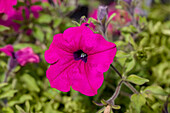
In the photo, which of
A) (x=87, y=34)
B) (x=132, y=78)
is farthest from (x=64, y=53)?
(x=132, y=78)

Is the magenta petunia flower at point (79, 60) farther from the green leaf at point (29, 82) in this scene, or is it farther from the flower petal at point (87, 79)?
the green leaf at point (29, 82)

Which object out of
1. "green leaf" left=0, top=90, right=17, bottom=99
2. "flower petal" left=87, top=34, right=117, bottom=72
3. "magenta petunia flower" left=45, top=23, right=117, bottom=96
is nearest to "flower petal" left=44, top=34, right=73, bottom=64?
"magenta petunia flower" left=45, top=23, right=117, bottom=96

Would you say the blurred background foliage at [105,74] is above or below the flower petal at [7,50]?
below

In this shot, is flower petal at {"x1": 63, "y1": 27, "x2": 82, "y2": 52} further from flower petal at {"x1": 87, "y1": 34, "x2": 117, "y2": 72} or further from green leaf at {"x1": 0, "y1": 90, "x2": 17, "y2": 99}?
green leaf at {"x1": 0, "y1": 90, "x2": 17, "y2": 99}

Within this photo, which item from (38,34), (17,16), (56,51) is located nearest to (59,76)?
(56,51)

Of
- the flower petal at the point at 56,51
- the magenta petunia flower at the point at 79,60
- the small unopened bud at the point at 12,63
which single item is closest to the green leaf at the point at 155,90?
the magenta petunia flower at the point at 79,60

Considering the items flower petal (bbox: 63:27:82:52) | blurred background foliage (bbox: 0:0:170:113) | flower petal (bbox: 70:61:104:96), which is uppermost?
flower petal (bbox: 63:27:82:52)
